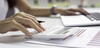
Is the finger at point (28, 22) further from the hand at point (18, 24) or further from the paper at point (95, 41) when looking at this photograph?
the paper at point (95, 41)

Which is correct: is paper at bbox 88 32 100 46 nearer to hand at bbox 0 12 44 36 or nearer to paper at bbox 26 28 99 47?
paper at bbox 26 28 99 47

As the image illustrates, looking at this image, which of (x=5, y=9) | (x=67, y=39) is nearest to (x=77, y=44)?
(x=67, y=39)

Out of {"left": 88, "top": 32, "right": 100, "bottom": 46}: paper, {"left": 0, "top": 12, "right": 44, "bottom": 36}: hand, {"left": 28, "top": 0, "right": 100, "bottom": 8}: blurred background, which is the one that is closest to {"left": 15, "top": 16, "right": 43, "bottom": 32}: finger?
{"left": 0, "top": 12, "right": 44, "bottom": 36}: hand

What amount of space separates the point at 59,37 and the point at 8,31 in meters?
0.25

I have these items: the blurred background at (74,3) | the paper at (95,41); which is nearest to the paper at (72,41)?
the paper at (95,41)

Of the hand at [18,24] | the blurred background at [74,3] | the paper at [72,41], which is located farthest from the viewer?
the blurred background at [74,3]

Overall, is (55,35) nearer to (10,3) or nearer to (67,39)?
(67,39)

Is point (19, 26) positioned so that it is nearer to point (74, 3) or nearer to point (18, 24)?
point (18, 24)

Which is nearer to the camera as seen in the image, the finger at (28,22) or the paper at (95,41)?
the paper at (95,41)

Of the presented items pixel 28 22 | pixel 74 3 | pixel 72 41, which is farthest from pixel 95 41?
pixel 74 3

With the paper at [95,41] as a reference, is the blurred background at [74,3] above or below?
above

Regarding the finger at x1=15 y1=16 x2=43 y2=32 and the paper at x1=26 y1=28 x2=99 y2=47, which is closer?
the paper at x1=26 y1=28 x2=99 y2=47

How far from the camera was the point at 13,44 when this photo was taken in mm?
650

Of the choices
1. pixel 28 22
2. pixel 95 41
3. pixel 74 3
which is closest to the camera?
pixel 95 41
